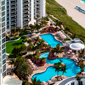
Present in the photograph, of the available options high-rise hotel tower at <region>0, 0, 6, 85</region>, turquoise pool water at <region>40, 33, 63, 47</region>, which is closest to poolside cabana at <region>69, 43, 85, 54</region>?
turquoise pool water at <region>40, 33, 63, 47</region>

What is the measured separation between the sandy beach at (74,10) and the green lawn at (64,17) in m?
2.23

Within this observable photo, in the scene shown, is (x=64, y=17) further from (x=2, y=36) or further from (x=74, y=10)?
(x=2, y=36)

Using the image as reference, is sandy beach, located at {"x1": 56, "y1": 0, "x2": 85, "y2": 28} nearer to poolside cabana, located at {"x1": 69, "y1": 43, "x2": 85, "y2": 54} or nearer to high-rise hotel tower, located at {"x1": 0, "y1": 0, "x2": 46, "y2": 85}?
high-rise hotel tower, located at {"x1": 0, "y1": 0, "x2": 46, "y2": 85}

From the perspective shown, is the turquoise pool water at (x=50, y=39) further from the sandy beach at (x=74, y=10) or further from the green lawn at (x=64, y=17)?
the sandy beach at (x=74, y=10)

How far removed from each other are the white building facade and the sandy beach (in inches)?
768

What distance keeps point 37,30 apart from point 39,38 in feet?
14.3

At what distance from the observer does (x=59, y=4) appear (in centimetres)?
12619

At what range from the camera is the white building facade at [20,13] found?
297 feet

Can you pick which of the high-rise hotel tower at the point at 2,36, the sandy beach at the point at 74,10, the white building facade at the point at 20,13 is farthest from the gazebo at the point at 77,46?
the high-rise hotel tower at the point at 2,36

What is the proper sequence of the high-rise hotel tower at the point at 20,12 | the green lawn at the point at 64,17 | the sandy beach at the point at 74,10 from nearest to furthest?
the high-rise hotel tower at the point at 20,12, the green lawn at the point at 64,17, the sandy beach at the point at 74,10

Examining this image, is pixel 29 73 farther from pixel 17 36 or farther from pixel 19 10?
pixel 19 10

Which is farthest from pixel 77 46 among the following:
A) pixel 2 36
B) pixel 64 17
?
pixel 64 17

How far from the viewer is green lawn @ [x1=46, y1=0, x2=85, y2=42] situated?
96156 millimetres

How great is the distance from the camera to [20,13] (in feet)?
301
